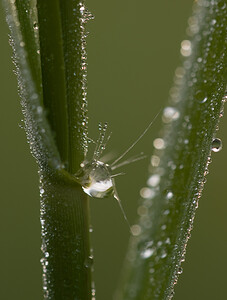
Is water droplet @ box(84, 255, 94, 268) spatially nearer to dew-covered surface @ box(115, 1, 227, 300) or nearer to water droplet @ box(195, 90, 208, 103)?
dew-covered surface @ box(115, 1, 227, 300)

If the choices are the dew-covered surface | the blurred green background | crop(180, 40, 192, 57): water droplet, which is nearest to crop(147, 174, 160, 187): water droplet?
the dew-covered surface

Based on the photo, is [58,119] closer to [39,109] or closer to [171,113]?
[39,109]

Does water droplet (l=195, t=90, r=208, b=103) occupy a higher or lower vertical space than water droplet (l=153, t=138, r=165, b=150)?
higher

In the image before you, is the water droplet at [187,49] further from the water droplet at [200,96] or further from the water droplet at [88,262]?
the water droplet at [88,262]

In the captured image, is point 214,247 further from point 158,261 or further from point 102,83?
point 158,261

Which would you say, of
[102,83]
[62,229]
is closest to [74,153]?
[62,229]

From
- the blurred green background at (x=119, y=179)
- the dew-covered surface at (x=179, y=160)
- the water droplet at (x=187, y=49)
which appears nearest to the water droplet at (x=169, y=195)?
the dew-covered surface at (x=179, y=160)

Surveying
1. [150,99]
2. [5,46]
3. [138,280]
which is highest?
[5,46]
